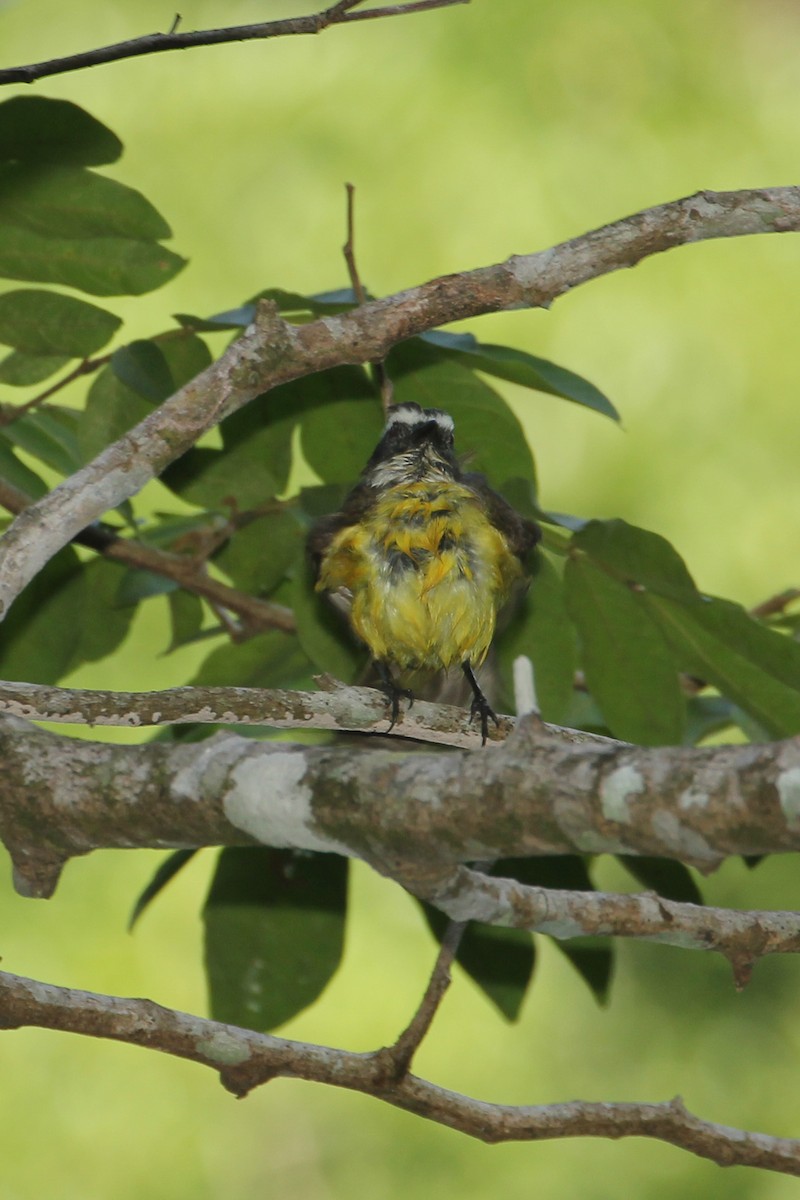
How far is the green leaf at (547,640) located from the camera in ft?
8.53

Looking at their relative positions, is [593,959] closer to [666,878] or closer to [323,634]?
[666,878]

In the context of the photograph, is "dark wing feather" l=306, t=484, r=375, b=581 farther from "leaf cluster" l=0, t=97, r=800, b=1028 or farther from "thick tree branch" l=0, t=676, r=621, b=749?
"thick tree branch" l=0, t=676, r=621, b=749

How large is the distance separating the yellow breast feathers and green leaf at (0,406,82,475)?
50cm

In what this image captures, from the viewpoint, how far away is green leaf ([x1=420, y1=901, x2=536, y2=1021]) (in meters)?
2.66

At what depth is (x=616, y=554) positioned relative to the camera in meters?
2.51

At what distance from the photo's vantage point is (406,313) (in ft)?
6.71

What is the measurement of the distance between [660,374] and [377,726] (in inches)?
168

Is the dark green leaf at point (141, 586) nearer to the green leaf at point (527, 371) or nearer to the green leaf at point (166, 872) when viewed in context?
the green leaf at point (166, 872)

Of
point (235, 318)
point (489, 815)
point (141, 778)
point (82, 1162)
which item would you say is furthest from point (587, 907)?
point (82, 1162)

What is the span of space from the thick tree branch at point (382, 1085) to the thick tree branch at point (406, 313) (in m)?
0.64

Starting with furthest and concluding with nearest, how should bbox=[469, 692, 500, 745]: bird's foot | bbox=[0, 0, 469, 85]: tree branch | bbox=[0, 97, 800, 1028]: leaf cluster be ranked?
bbox=[0, 97, 800, 1028]: leaf cluster, bbox=[469, 692, 500, 745]: bird's foot, bbox=[0, 0, 469, 85]: tree branch

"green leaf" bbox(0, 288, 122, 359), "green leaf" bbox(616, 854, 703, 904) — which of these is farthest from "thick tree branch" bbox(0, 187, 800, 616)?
"green leaf" bbox(616, 854, 703, 904)

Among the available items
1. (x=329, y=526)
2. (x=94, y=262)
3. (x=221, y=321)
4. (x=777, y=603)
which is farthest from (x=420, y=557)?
(x=777, y=603)

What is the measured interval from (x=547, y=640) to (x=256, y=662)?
0.61 meters
